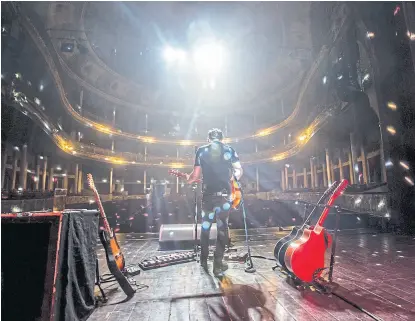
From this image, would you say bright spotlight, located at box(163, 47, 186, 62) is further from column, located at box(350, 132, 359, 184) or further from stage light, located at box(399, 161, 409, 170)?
stage light, located at box(399, 161, 409, 170)

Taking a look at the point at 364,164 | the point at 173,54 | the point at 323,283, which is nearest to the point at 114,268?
the point at 323,283

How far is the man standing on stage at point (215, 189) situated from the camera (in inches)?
138

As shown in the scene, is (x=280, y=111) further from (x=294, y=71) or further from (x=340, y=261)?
(x=340, y=261)

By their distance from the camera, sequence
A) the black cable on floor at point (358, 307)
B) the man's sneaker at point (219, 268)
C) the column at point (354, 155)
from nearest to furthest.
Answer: the black cable on floor at point (358, 307), the man's sneaker at point (219, 268), the column at point (354, 155)

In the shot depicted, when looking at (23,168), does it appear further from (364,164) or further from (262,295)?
(364,164)

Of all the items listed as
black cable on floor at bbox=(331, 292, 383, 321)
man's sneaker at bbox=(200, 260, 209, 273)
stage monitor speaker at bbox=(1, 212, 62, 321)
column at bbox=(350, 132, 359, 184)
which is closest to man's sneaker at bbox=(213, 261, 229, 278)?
man's sneaker at bbox=(200, 260, 209, 273)

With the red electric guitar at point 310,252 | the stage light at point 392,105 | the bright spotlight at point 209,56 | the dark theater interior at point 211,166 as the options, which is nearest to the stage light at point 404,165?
the dark theater interior at point 211,166

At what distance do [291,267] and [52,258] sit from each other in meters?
2.35

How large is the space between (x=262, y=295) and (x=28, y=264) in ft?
7.05

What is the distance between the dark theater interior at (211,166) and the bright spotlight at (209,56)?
0.28 metres

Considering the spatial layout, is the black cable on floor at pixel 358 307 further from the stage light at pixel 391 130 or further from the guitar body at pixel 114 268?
the stage light at pixel 391 130

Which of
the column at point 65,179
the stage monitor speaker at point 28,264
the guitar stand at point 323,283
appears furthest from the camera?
the column at point 65,179

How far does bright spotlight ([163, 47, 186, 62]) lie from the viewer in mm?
28031

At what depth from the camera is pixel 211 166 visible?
370cm
